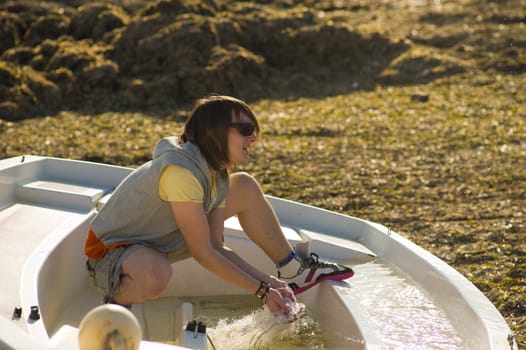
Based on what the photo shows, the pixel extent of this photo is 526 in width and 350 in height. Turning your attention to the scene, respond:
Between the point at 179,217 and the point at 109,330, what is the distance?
78cm

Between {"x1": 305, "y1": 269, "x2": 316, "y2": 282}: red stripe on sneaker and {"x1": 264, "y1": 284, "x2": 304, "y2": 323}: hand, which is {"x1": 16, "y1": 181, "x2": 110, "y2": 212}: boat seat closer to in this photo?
{"x1": 305, "y1": 269, "x2": 316, "y2": 282}: red stripe on sneaker

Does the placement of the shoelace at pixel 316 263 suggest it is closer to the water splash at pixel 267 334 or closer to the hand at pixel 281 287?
the water splash at pixel 267 334

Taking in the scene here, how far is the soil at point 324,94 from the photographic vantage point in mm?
5125

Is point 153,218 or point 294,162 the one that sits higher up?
point 153,218

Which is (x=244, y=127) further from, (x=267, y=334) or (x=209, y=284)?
(x=209, y=284)

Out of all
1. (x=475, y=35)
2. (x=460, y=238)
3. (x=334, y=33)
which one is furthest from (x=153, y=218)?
(x=475, y=35)

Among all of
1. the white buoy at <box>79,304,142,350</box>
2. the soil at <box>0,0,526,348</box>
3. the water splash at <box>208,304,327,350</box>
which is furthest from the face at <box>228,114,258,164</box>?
the soil at <box>0,0,526,348</box>

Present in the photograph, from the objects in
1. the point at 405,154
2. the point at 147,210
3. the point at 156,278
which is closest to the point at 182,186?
the point at 147,210

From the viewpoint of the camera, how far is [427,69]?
7801mm

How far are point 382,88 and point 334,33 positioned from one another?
2.92ft

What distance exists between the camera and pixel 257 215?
317 cm

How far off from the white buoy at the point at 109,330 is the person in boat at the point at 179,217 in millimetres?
717

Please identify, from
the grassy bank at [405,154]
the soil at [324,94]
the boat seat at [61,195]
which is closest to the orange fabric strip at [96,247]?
the boat seat at [61,195]

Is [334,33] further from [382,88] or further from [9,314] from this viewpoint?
[9,314]
